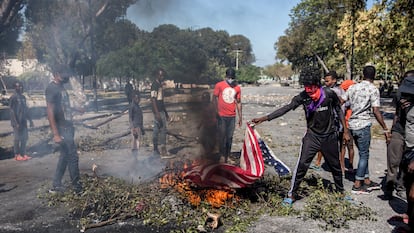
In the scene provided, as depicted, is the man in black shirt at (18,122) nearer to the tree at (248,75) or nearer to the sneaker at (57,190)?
the sneaker at (57,190)

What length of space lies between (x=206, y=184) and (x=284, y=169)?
1166mm

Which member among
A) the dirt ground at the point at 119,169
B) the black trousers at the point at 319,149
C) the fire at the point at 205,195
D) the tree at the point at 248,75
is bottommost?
the dirt ground at the point at 119,169

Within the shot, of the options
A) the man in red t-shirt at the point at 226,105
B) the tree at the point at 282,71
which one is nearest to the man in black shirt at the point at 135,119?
the man in red t-shirt at the point at 226,105

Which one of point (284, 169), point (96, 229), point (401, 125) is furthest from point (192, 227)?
point (401, 125)

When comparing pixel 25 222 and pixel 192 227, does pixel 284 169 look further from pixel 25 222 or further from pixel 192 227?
pixel 25 222

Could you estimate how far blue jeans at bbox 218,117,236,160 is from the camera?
6.61 m

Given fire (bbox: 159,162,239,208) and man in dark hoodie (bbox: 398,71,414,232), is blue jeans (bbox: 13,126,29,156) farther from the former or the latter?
man in dark hoodie (bbox: 398,71,414,232)

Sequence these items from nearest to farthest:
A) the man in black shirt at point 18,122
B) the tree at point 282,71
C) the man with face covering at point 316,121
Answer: the man with face covering at point 316,121 < the man in black shirt at point 18,122 < the tree at point 282,71

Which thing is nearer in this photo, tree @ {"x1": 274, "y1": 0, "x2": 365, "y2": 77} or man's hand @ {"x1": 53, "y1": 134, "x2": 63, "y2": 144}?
man's hand @ {"x1": 53, "y1": 134, "x2": 63, "y2": 144}

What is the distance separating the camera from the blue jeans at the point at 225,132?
661 cm

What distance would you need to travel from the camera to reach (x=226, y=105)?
654 centimetres

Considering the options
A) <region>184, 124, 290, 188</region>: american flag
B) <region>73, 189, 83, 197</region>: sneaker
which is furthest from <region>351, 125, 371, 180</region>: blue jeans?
<region>73, 189, 83, 197</region>: sneaker

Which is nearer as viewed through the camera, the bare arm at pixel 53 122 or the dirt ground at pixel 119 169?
the dirt ground at pixel 119 169

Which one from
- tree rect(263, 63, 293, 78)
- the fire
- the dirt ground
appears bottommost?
the dirt ground
